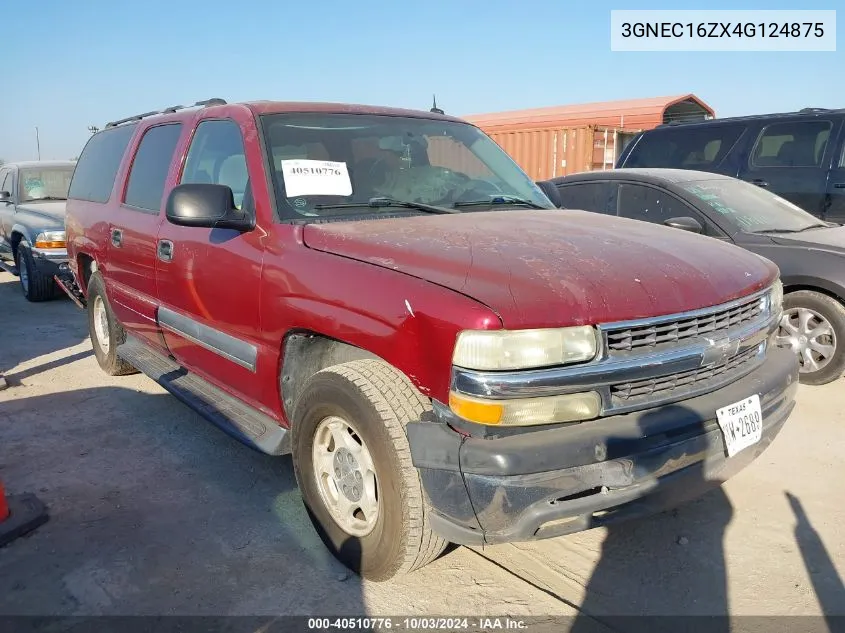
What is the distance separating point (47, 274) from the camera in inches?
314

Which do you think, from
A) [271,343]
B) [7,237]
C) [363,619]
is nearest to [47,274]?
[7,237]

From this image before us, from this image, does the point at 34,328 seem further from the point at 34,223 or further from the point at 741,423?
the point at 741,423

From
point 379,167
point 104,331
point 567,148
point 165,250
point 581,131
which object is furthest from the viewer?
point 567,148

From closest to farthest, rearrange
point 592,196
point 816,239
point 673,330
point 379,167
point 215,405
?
point 673,330, point 379,167, point 215,405, point 816,239, point 592,196

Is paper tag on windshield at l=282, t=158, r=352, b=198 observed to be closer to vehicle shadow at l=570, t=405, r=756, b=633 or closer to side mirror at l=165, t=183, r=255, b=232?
side mirror at l=165, t=183, r=255, b=232

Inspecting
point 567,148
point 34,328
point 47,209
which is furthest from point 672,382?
point 567,148

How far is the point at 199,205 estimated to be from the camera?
9.54 feet

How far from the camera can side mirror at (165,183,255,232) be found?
2902 mm

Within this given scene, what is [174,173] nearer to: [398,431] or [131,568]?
[131,568]

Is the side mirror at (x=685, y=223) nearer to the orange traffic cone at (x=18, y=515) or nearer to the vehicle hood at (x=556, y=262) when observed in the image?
the vehicle hood at (x=556, y=262)

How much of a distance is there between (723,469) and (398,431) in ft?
3.88

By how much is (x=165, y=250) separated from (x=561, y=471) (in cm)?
262

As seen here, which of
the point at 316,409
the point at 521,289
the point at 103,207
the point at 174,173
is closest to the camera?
the point at 521,289

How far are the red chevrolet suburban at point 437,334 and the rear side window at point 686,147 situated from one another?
4.51 metres
